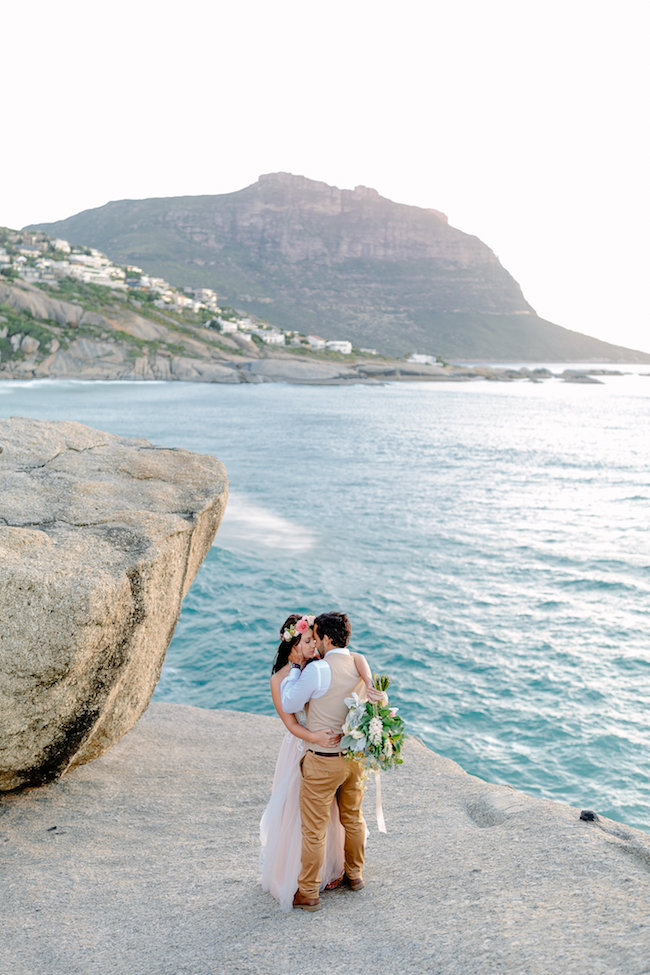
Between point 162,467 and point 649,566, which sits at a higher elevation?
point 162,467

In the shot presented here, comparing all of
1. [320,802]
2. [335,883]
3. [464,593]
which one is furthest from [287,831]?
[464,593]

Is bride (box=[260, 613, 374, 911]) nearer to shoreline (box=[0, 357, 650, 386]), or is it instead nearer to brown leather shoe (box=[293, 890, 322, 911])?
brown leather shoe (box=[293, 890, 322, 911])

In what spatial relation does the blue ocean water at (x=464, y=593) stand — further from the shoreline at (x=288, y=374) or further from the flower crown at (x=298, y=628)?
the shoreline at (x=288, y=374)

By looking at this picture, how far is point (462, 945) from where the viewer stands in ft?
15.3

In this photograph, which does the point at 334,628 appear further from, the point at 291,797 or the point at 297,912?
the point at 297,912

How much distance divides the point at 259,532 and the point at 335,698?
2311 cm

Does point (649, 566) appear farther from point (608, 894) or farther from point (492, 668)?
point (608, 894)

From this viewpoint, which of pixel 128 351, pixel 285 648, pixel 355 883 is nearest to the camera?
pixel 285 648

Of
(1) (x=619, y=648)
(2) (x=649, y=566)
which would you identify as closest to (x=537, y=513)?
(2) (x=649, y=566)

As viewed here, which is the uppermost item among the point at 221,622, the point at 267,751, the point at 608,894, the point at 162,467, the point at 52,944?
the point at 162,467

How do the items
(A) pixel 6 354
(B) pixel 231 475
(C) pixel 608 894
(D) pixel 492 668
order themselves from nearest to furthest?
(C) pixel 608 894 → (D) pixel 492 668 → (B) pixel 231 475 → (A) pixel 6 354

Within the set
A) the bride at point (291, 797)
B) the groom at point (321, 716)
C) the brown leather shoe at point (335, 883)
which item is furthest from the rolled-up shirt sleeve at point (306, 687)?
the brown leather shoe at point (335, 883)

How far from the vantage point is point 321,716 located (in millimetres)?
4941

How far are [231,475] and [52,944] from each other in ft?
118
